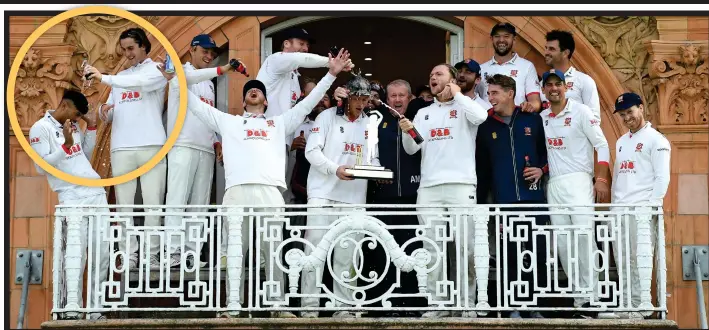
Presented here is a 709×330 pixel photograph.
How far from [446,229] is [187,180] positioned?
278cm

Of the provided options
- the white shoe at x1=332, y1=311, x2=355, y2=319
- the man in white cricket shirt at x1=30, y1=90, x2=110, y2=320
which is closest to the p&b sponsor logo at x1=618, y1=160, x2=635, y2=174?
the white shoe at x1=332, y1=311, x2=355, y2=319

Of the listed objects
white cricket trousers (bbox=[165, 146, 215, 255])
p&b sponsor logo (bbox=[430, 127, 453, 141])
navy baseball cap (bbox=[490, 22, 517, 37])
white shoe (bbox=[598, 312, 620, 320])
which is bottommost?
white shoe (bbox=[598, 312, 620, 320])

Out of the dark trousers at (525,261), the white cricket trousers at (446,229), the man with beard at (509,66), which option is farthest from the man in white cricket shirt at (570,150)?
the white cricket trousers at (446,229)

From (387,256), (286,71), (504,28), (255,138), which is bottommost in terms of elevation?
(387,256)

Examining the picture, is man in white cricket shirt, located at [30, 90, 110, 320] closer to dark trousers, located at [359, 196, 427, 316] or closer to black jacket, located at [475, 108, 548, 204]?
dark trousers, located at [359, 196, 427, 316]

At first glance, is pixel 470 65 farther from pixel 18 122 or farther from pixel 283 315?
pixel 18 122

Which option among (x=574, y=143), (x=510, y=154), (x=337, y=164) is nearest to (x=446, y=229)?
(x=510, y=154)

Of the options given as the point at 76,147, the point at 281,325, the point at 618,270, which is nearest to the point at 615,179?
the point at 618,270

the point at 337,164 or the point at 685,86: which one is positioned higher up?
the point at 685,86

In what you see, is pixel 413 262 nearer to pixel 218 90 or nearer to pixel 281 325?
pixel 281 325

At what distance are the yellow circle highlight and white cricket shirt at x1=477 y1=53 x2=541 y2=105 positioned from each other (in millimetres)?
2968

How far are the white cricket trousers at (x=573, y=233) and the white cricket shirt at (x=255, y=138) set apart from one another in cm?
238

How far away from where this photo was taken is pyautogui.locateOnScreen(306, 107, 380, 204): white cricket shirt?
18.5 m

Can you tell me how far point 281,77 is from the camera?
19.5 metres
